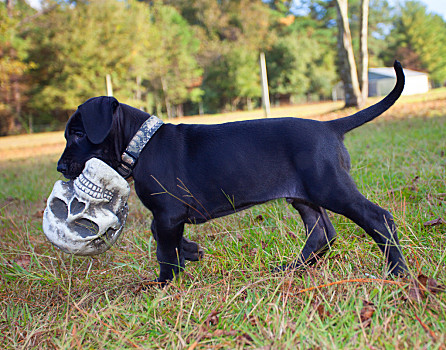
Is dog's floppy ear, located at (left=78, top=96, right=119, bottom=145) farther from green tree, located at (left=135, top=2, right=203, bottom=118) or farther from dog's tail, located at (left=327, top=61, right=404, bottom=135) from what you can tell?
green tree, located at (left=135, top=2, right=203, bottom=118)

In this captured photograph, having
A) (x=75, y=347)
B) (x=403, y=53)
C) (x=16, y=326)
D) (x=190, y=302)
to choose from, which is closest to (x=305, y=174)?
(x=190, y=302)

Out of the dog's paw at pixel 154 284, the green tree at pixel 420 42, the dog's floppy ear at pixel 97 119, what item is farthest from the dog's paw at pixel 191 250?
the green tree at pixel 420 42

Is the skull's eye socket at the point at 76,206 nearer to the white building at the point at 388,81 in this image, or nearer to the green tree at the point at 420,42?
the white building at the point at 388,81

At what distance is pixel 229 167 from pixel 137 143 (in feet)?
2.05

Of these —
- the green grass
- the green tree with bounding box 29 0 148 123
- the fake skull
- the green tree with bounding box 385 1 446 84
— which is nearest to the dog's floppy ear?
the fake skull

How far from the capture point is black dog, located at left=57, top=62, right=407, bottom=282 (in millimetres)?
2236

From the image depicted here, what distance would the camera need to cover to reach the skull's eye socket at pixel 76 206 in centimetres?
251

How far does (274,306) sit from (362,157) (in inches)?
144

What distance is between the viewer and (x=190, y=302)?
2189 millimetres

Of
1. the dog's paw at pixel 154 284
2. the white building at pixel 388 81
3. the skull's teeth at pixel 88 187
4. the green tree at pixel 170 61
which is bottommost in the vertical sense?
the dog's paw at pixel 154 284

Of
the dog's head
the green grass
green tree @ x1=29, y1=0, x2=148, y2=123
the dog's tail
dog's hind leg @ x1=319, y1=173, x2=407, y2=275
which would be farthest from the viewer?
green tree @ x1=29, y1=0, x2=148, y2=123

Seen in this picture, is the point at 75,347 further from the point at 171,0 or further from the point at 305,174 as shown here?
the point at 171,0

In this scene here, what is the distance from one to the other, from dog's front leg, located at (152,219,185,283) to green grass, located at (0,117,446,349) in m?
0.11

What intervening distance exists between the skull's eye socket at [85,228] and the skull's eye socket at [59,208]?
0.11 metres
